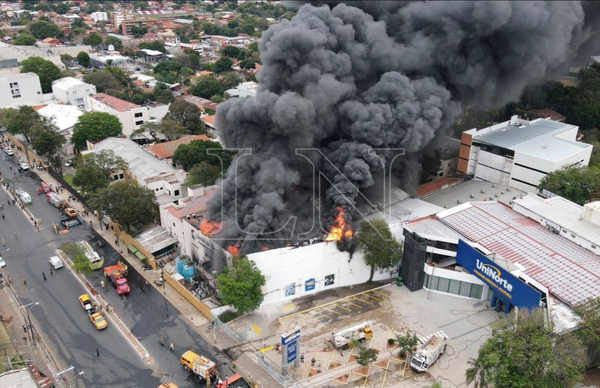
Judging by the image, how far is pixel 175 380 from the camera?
22.0 metres

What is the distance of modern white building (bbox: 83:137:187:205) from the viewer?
3697 cm

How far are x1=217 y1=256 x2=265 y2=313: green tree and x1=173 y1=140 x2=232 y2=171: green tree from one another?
57.0ft

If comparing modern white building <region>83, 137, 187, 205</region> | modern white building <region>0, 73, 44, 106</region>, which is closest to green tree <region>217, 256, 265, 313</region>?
modern white building <region>83, 137, 187, 205</region>

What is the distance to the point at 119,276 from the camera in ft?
94.6

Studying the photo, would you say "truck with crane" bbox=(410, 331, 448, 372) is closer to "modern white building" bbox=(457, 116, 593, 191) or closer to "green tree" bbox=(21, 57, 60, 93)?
"modern white building" bbox=(457, 116, 593, 191)

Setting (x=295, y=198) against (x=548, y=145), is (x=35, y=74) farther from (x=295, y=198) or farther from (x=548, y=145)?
(x=548, y=145)

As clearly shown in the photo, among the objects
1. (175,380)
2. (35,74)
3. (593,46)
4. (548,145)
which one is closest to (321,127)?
(175,380)

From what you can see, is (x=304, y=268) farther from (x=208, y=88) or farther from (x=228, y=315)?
(x=208, y=88)

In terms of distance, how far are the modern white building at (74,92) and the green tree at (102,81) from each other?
3616 millimetres

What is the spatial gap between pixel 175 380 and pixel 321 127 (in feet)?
A: 53.8

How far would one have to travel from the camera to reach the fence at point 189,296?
26.0m

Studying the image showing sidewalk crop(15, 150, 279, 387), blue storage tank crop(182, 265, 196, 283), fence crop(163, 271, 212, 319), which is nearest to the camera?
sidewalk crop(15, 150, 279, 387)

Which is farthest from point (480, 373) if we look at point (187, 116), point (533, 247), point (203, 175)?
point (187, 116)

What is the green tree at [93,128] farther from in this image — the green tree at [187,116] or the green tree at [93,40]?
the green tree at [93,40]
